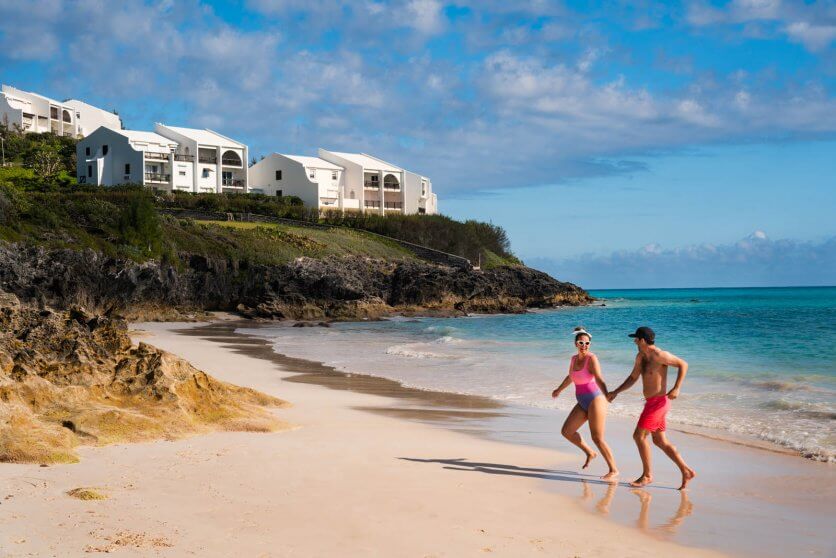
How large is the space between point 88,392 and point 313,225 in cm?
5709

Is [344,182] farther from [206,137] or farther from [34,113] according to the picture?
[34,113]

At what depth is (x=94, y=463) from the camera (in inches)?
276

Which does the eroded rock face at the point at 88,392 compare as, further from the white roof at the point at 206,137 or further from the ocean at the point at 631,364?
the white roof at the point at 206,137

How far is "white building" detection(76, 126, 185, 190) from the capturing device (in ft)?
220

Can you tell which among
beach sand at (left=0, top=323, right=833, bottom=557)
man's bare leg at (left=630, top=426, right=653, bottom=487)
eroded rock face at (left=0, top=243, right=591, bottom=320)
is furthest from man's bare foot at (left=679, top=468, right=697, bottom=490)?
eroded rock face at (left=0, top=243, right=591, bottom=320)

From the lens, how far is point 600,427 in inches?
309

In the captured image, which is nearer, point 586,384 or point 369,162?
point 586,384

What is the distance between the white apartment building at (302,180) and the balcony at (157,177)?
980cm

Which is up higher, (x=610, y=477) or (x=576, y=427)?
(x=576, y=427)

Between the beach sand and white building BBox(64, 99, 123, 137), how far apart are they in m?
95.2

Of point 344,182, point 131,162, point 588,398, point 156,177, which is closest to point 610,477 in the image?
point 588,398

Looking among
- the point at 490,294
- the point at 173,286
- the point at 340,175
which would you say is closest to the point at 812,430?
the point at 173,286

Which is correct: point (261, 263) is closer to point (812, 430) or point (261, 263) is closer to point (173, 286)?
point (173, 286)

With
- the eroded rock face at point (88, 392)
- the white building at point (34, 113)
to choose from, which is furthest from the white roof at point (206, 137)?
the eroded rock face at point (88, 392)
